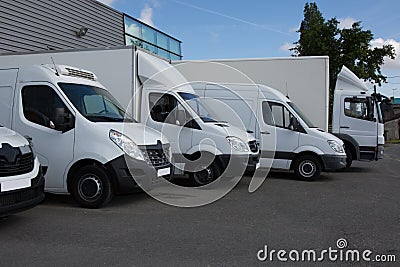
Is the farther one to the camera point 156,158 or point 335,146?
point 335,146

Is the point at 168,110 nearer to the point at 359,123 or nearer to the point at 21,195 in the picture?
the point at 21,195

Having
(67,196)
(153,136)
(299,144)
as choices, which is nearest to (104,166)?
(153,136)

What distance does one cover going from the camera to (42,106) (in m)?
7.67

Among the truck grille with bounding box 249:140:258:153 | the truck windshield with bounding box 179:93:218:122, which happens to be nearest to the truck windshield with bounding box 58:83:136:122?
the truck windshield with bounding box 179:93:218:122

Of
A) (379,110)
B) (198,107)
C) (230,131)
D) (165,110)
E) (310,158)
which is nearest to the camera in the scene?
(165,110)

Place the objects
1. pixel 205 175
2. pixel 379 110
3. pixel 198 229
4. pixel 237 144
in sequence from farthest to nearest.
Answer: pixel 379 110, pixel 205 175, pixel 237 144, pixel 198 229

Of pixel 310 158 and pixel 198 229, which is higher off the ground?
pixel 310 158

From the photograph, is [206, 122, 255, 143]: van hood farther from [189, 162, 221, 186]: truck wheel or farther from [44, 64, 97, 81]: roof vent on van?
[44, 64, 97, 81]: roof vent on van

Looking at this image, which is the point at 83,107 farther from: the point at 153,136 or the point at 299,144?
the point at 299,144

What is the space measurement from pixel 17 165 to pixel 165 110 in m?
4.03

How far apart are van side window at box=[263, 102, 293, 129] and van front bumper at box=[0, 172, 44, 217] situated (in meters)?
6.70

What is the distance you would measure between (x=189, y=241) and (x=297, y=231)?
159cm

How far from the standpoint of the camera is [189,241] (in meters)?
5.60

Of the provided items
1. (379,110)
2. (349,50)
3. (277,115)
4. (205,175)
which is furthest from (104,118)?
(349,50)
